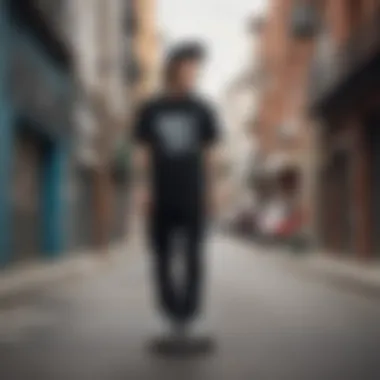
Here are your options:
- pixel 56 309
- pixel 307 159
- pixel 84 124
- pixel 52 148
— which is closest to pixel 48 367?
pixel 56 309

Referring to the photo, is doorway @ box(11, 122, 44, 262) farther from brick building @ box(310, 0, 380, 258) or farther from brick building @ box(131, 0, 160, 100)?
brick building @ box(131, 0, 160, 100)

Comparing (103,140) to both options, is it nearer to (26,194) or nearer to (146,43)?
(26,194)

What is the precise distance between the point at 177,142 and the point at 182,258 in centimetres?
63

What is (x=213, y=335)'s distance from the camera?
7.95 metres

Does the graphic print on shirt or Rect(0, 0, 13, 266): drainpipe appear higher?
Rect(0, 0, 13, 266): drainpipe

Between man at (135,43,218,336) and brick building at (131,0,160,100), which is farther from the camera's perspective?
brick building at (131,0,160,100)

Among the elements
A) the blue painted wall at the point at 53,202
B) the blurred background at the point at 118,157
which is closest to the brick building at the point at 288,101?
the blurred background at the point at 118,157

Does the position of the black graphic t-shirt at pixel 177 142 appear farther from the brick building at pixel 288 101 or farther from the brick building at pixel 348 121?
the brick building at pixel 288 101

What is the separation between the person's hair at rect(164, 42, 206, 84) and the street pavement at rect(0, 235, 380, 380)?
1.56m

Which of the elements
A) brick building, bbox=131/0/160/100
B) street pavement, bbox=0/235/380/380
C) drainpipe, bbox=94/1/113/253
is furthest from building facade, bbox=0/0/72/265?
brick building, bbox=131/0/160/100

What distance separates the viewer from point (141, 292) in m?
13.6

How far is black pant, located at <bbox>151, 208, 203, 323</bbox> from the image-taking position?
6.61m

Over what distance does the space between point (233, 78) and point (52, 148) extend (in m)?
78.6

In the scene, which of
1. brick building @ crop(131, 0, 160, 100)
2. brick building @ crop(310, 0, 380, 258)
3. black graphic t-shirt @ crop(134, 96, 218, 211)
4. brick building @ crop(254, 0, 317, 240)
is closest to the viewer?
black graphic t-shirt @ crop(134, 96, 218, 211)
